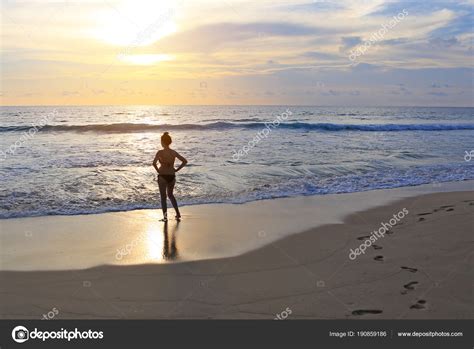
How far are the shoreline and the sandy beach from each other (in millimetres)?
99

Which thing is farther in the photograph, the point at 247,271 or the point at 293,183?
the point at 293,183

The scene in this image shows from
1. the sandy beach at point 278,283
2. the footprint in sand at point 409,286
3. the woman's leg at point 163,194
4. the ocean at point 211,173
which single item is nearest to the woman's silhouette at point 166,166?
the woman's leg at point 163,194

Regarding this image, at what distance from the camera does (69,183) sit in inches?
526

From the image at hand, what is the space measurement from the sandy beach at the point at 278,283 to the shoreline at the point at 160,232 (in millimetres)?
99

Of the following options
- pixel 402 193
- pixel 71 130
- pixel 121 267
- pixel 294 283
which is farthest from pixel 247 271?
pixel 71 130

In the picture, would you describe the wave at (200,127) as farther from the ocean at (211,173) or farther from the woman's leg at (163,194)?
the woman's leg at (163,194)

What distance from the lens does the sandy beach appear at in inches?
197

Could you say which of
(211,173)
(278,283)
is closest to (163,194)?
(278,283)

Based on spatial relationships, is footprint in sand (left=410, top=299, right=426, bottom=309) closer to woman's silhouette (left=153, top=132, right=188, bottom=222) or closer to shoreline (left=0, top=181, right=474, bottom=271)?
shoreline (left=0, top=181, right=474, bottom=271)

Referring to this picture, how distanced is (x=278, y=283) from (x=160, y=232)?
3.40 metres

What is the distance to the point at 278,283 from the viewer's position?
579cm

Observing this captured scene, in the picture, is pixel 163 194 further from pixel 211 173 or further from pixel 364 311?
pixel 364 311
